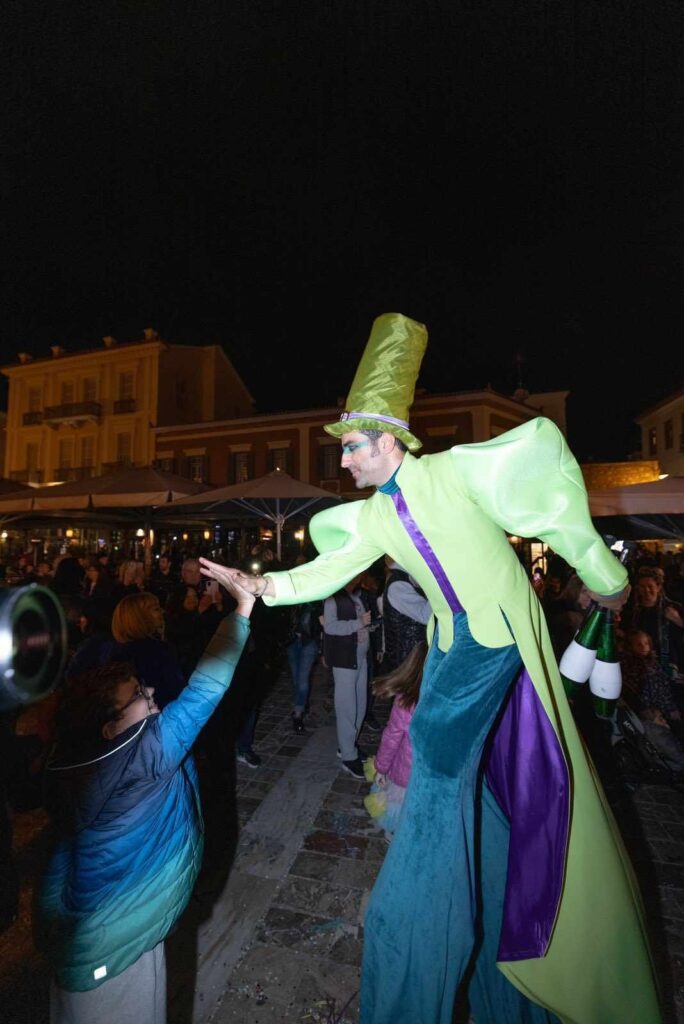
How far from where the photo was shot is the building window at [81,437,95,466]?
2948 centimetres

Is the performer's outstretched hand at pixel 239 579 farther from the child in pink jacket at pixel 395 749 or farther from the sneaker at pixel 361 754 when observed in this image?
the sneaker at pixel 361 754

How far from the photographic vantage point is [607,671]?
6.73 ft

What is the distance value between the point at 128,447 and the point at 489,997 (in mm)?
30179

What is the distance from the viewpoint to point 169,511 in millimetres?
9789

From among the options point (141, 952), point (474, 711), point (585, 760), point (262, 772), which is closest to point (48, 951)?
point (141, 952)

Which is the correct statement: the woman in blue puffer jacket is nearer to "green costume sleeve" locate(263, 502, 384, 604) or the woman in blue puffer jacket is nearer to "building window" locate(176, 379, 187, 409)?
"green costume sleeve" locate(263, 502, 384, 604)

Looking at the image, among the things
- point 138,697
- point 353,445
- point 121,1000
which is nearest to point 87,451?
point 138,697

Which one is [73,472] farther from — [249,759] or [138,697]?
[138,697]

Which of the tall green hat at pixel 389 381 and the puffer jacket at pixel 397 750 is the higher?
the tall green hat at pixel 389 381

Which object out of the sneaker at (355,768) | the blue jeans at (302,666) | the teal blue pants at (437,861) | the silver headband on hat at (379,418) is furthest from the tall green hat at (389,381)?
Answer: the blue jeans at (302,666)

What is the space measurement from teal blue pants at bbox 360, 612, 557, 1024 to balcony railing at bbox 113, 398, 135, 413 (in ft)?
99.5

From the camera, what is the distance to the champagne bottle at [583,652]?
200 centimetres

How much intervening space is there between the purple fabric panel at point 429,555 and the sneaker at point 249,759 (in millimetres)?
3751

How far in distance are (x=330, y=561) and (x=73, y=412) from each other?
32.0 metres
